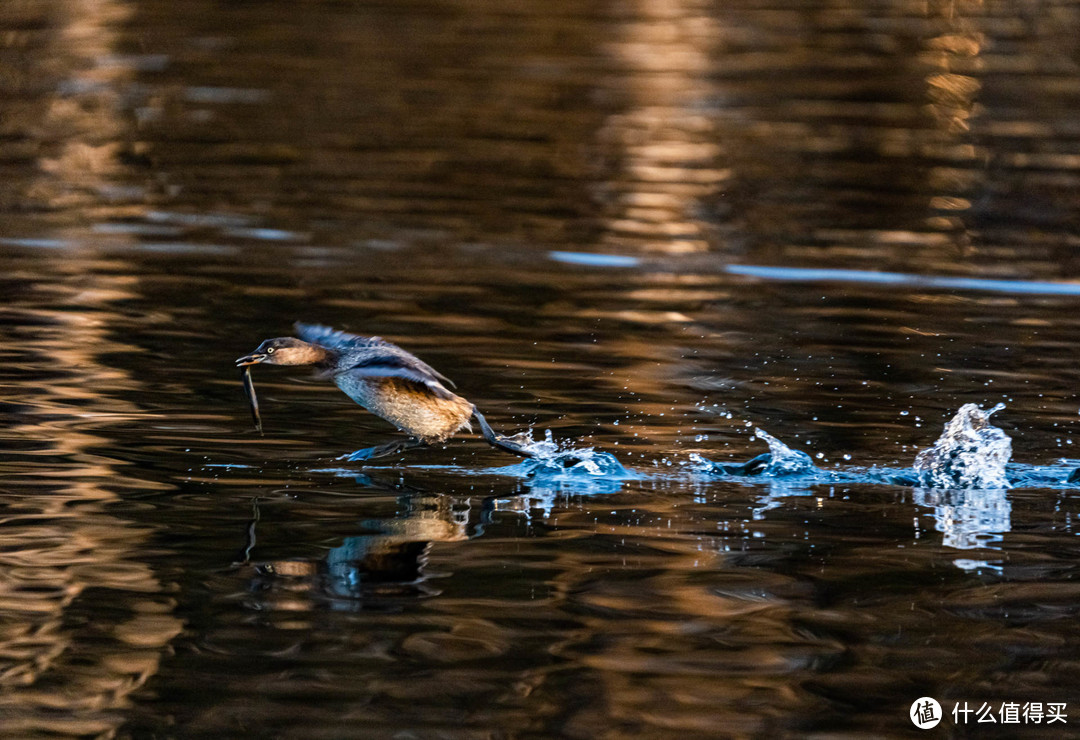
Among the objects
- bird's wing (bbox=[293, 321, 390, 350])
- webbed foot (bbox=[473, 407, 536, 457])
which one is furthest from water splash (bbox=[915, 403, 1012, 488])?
bird's wing (bbox=[293, 321, 390, 350])

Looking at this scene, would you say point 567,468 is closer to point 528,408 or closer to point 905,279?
point 528,408

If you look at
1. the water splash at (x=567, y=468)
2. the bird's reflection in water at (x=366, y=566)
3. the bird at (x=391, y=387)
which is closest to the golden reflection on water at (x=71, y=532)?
the bird's reflection in water at (x=366, y=566)

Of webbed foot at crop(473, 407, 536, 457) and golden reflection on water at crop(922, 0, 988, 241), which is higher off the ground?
golden reflection on water at crop(922, 0, 988, 241)

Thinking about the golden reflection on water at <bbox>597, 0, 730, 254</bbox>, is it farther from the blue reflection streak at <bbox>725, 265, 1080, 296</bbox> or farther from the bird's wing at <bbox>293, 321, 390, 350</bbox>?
the bird's wing at <bbox>293, 321, 390, 350</bbox>

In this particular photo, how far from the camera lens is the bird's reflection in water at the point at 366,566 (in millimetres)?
6238

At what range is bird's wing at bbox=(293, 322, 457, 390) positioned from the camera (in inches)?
307

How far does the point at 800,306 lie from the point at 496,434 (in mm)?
4402

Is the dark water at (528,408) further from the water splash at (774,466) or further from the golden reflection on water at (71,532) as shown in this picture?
the water splash at (774,466)

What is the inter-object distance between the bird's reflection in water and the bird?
1.69 ft

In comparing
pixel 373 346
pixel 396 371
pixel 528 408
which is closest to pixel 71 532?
pixel 396 371

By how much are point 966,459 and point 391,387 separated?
8.72 ft

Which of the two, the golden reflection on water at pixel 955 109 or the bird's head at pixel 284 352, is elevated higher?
the golden reflection on water at pixel 955 109

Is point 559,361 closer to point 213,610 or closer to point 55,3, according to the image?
point 213,610

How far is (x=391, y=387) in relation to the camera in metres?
7.83
